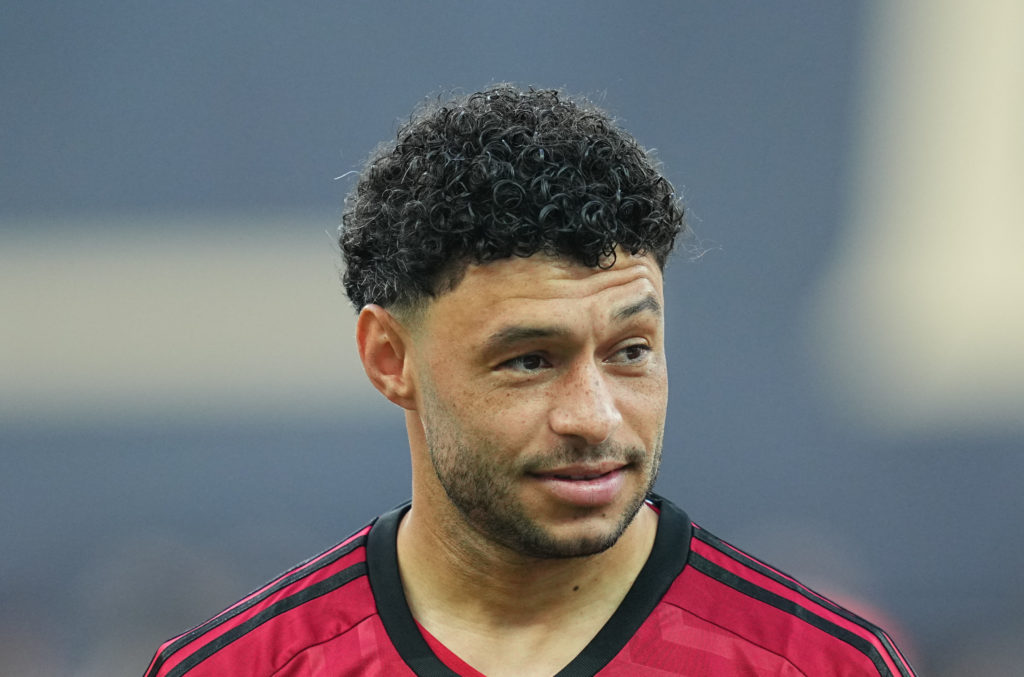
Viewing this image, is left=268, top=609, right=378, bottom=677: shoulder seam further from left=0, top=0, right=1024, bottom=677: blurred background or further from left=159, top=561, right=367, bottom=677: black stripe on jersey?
left=0, top=0, right=1024, bottom=677: blurred background

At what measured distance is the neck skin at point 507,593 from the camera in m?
2.29

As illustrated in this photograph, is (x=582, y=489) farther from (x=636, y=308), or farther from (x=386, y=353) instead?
(x=386, y=353)

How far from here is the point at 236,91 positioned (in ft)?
20.1

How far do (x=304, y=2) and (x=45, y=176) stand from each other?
1558 mm

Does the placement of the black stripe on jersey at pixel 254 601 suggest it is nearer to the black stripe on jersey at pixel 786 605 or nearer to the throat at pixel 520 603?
the throat at pixel 520 603

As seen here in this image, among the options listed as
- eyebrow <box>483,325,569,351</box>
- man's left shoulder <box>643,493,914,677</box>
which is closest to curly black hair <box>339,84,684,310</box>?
eyebrow <box>483,325,569,351</box>

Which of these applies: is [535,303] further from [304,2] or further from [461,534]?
[304,2]

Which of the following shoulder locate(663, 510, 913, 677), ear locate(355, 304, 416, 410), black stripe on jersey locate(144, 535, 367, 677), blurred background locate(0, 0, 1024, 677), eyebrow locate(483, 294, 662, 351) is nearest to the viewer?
eyebrow locate(483, 294, 662, 351)

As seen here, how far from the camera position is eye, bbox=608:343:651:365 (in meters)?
2.14

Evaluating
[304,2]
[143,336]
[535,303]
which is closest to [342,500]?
[143,336]

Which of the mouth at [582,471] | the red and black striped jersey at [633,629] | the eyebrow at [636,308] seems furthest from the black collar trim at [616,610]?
the eyebrow at [636,308]

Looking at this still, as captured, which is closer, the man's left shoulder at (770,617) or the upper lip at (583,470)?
the upper lip at (583,470)

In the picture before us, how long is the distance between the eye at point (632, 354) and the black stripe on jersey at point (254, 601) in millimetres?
726

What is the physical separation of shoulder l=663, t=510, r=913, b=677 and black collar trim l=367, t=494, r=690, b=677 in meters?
0.03
